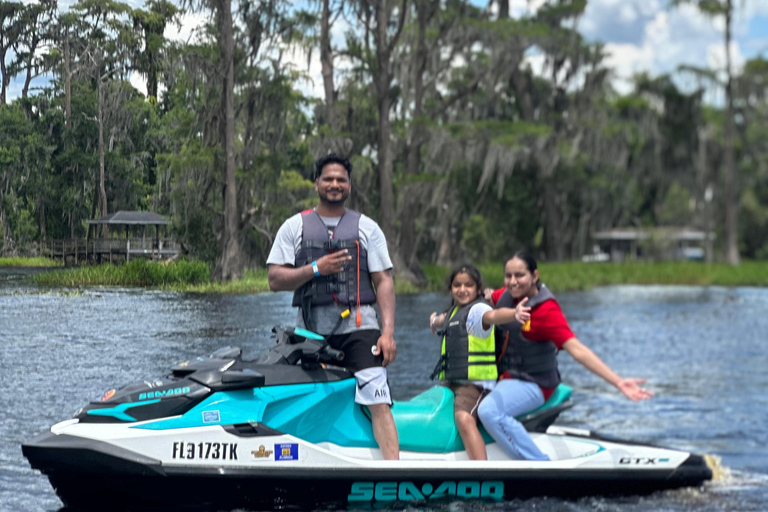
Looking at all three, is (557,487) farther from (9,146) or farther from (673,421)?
(673,421)

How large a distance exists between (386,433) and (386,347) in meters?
0.50

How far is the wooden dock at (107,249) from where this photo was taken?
5.29 m

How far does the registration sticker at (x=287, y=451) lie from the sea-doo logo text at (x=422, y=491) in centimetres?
36

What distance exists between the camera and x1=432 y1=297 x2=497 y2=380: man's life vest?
17.9ft

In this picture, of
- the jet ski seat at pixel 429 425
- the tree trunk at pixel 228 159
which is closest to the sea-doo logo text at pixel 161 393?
the jet ski seat at pixel 429 425

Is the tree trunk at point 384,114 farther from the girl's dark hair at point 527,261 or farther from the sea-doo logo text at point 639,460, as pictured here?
the sea-doo logo text at point 639,460

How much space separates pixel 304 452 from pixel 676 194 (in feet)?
151

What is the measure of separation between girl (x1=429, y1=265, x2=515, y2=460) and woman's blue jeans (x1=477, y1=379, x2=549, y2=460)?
80 millimetres

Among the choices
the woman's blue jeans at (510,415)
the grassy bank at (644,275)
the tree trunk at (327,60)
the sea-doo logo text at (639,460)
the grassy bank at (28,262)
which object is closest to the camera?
the grassy bank at (28,262)

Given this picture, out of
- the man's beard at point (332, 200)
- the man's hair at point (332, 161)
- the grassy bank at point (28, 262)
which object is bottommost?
the grassy bank at point (28, 262)

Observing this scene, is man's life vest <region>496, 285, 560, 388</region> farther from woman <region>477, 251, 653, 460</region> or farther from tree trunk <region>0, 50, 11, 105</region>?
tree trunk <region>0, 50, 11, 105</region>

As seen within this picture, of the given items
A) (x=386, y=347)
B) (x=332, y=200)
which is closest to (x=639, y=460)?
(x=386, y=347)

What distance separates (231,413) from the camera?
15.5ft

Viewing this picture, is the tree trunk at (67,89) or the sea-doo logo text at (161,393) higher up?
the tree trunk at (67,89)
